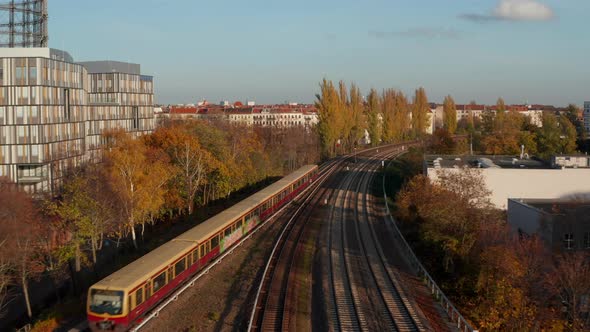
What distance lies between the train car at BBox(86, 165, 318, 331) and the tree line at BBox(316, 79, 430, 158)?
50.9 metres

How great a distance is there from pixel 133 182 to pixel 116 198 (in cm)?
220

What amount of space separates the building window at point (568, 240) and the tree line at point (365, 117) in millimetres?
52241

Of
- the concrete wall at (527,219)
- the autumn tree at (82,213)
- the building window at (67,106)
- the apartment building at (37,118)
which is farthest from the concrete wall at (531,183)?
the building window at (67,106)

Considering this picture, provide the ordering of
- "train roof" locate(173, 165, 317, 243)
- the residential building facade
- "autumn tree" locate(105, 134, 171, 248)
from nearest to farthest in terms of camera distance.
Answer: "train roof" locate(173, 165, 317, 243)
the residential building facade
"autumn tree" locate(105, 134, 171, 248)

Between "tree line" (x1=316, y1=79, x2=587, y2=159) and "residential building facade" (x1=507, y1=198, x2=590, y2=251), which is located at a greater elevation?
"tree line" (x1=316, y1=79, x2=587, y2=159)

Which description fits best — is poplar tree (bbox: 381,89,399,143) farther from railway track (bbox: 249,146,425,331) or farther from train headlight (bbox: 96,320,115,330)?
train headlight (bbox: 96,320,115,330)

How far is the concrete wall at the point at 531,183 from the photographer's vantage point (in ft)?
145

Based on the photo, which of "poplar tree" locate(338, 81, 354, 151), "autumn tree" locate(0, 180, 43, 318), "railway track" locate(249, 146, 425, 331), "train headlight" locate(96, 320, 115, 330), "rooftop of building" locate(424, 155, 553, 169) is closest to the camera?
"train headlight" locate(96, 320, 115, 330)

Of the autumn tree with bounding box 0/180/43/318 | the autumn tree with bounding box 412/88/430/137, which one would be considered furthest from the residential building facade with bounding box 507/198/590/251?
the autumn tree with bounding box 412/88/430/137

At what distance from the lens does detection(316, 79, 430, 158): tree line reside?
81562mm

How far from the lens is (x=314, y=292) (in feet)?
74.2

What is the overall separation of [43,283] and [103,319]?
1544cm

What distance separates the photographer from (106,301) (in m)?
16.8

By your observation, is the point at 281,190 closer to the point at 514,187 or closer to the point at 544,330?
the point at 514,187
